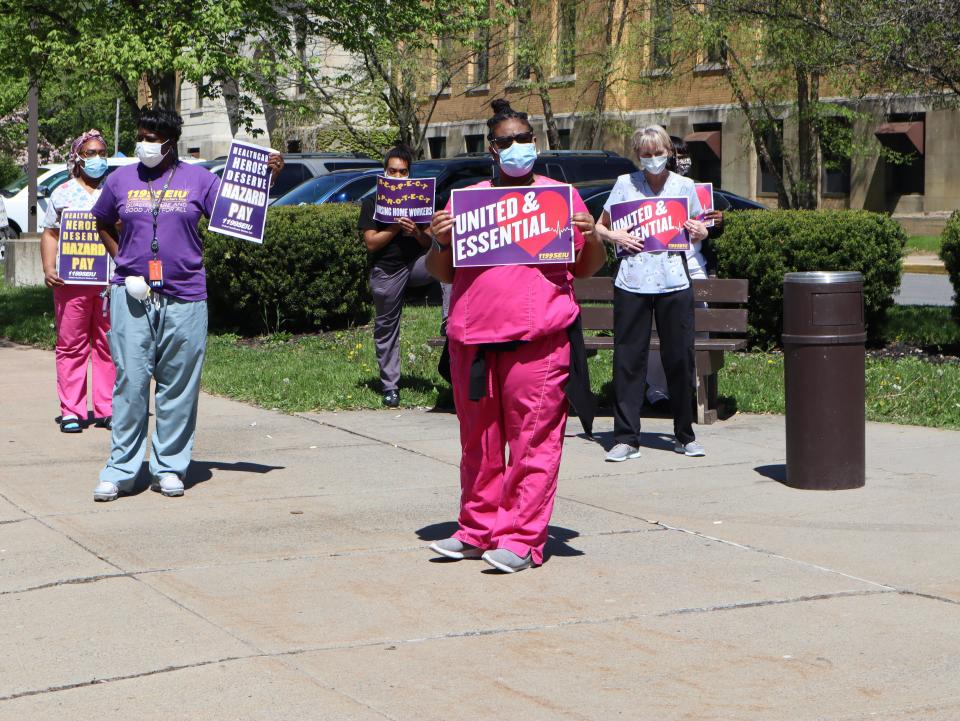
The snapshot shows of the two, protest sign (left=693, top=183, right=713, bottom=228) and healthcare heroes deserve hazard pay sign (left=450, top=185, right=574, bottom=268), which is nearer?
healthcare heroes deserve hazard pay sign (left=450, top=185, right=574, bottom=268)

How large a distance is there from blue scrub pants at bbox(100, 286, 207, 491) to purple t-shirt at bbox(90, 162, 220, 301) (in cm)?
11

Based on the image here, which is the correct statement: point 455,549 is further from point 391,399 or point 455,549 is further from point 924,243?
point 924,243

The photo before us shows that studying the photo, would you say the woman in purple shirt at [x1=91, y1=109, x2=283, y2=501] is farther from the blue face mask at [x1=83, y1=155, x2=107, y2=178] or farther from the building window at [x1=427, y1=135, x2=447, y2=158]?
the building window at [x1=427, y1=135, x2=447, y2=158]

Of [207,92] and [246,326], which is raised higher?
[207,92]

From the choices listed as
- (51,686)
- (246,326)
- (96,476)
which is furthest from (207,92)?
(51,686)

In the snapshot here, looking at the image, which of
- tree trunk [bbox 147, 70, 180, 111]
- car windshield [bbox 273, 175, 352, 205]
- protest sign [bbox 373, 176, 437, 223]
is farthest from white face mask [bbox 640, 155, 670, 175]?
tree trunk [bbox 147, 70, 180, 111]

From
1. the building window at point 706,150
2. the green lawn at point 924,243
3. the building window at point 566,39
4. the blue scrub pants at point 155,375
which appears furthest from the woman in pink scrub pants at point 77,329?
the building window at point 706,150

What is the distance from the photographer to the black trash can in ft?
25.1

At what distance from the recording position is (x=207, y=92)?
21188mm

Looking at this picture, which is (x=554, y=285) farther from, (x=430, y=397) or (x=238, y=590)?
(x=430, y=397)

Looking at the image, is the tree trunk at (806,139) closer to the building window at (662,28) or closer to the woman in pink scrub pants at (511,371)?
the building window at (662,28)

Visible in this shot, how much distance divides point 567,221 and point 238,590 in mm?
1977

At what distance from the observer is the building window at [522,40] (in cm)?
2907

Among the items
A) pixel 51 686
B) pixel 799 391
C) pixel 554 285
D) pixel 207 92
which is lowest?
pixel 51 686
